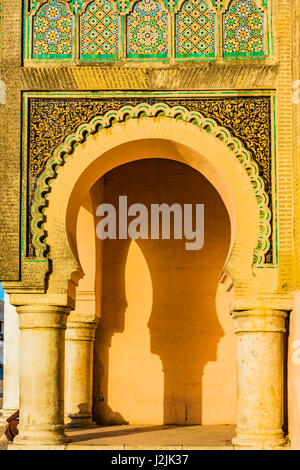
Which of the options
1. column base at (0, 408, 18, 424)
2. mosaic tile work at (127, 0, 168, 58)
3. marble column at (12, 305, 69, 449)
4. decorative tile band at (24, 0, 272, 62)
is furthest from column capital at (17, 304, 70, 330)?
column base at (0, 408, 18, 424)

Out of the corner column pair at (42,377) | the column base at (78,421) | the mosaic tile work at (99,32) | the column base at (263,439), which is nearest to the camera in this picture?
the column base at (263,439)

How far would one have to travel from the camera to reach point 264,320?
898 cm

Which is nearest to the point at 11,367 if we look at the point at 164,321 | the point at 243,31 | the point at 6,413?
the point at 6,413

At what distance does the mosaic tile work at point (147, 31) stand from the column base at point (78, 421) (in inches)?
206

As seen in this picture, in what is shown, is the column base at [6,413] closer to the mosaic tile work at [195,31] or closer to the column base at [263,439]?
the column base at [263,439]

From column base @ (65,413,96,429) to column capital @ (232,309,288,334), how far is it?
3762mm

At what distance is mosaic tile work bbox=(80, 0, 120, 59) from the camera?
9523 millimetres

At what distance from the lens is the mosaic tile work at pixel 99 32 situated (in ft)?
31.2

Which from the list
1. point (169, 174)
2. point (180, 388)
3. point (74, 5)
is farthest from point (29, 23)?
point (180, 388)

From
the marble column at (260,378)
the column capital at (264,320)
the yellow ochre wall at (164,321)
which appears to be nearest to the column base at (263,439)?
the marble column at (260,378)

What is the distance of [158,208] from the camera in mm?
12852

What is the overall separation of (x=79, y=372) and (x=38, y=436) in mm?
3180
